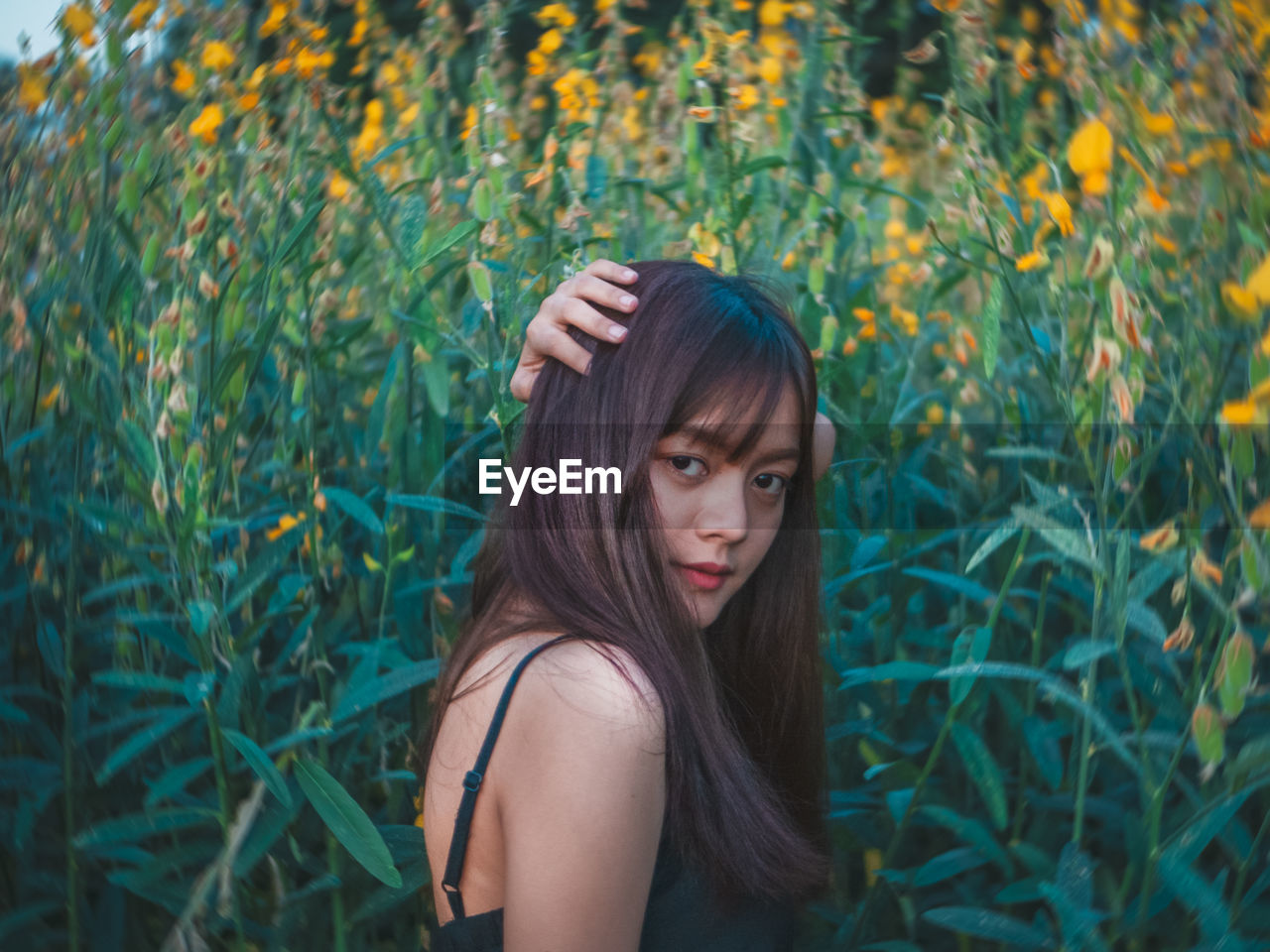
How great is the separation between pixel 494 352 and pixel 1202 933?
3.03ft

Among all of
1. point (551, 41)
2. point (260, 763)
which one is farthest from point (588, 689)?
point (551, 41)

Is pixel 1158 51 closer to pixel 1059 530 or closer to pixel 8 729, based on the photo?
pixel 1059 530

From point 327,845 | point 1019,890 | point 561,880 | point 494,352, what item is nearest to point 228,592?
point 327,845

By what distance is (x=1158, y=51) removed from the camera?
1123 millimetres

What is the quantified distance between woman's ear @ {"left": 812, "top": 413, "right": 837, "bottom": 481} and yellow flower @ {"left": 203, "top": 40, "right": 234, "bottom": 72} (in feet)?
2.49

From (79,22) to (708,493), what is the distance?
841 mm

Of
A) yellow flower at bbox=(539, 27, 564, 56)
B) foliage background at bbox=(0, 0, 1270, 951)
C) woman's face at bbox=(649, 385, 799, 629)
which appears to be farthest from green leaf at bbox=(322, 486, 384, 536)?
yellow flower at bbox=(539, 27, 564, 56)

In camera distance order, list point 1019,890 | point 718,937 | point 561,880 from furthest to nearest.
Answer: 1. point 1019,890
2. point 718,937
3. point 561,880

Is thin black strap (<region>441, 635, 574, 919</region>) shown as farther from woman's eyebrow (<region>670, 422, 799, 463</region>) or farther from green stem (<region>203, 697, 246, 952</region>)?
green stem (<region>203, 697, 246, 952</region>)

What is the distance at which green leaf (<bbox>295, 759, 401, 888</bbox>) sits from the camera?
896mm

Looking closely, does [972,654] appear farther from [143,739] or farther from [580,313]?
[143,739]

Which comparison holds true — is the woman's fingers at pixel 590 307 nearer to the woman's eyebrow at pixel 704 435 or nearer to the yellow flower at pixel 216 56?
the woman's eyebrow at pixel 704 435

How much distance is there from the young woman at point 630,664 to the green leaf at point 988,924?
13cm

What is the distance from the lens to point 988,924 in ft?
3.18
